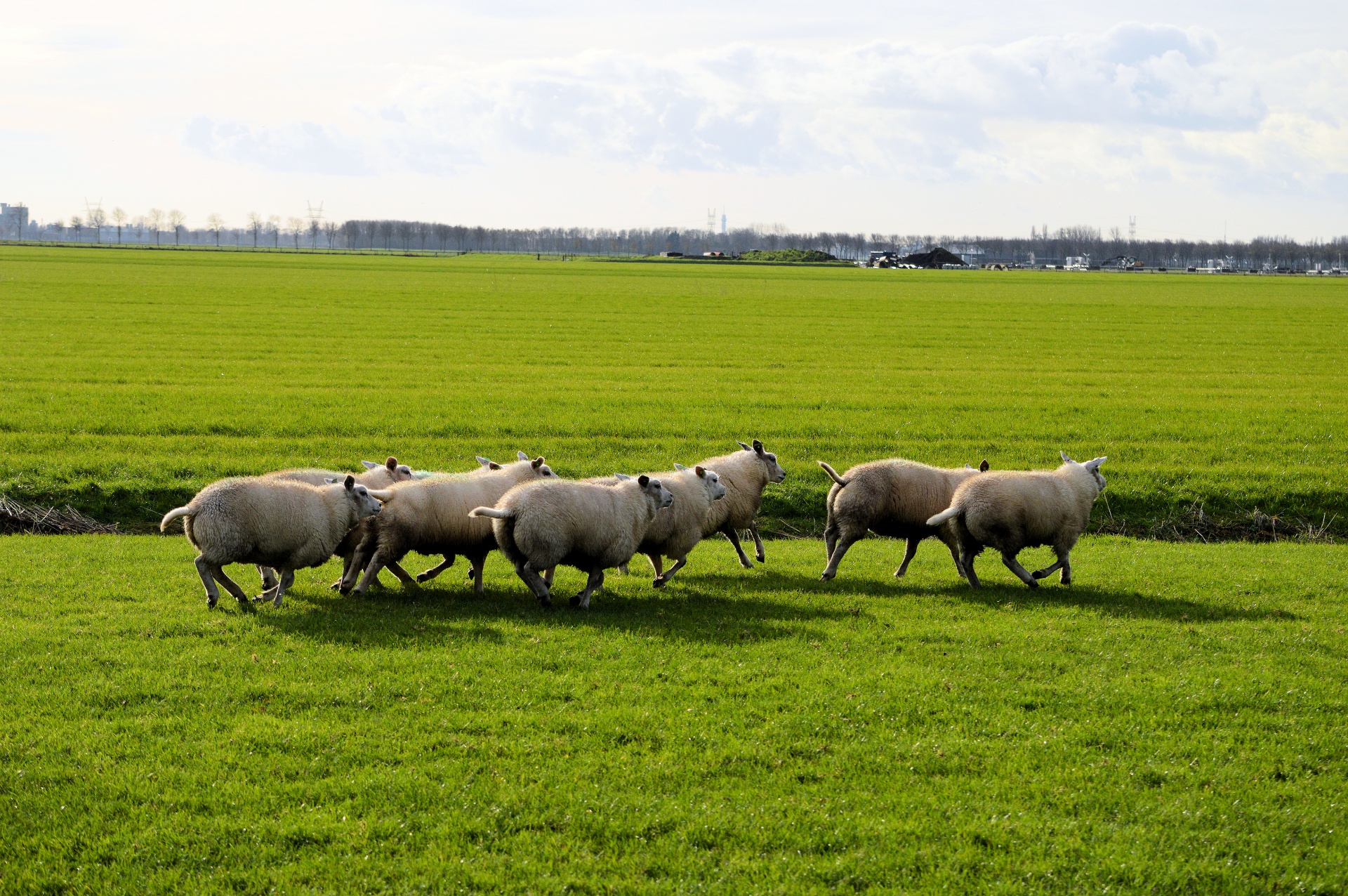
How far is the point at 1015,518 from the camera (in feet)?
46.7

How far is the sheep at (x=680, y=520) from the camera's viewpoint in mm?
14547

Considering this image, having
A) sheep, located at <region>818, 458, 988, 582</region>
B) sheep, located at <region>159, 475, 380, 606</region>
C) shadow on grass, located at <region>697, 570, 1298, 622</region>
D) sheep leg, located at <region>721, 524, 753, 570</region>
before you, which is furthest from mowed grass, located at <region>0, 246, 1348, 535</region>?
sheep, located at <region>159, 475, 380, 606</region>

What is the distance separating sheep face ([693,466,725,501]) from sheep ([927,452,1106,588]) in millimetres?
3062

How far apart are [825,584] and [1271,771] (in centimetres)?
688

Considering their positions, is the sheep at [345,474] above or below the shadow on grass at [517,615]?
above

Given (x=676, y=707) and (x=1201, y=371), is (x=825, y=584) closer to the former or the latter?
(x=676, y=707)

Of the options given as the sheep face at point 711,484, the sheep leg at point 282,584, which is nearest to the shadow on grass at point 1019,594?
the sheep face at point 711,484

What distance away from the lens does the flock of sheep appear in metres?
12.7

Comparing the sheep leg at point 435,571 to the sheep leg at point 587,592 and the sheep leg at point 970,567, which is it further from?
the sheep leg at point 970,567

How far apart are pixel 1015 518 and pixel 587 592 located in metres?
5.93

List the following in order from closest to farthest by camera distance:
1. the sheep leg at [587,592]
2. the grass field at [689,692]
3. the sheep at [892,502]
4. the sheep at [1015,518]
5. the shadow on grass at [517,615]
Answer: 1. the grass field at [689,692]
2. the shadow on grass at [517,615]
3. the sheep leg at [587,592]
4. the sheep at [1015,518]
5. the sheep at [892,502]

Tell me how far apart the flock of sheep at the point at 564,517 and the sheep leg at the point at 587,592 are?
0.02 metres

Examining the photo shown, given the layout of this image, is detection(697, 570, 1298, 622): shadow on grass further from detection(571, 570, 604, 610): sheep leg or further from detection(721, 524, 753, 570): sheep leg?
detection(571, 570, 604, 610): sheep leg

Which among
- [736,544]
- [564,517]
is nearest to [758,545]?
[736,544]
